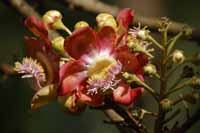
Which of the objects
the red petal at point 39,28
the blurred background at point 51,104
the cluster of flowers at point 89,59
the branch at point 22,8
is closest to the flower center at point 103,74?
the cluster of flowers at point 89,59

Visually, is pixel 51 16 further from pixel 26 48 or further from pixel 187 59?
pixel 187 59

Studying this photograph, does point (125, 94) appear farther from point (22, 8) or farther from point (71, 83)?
point (22, 8)

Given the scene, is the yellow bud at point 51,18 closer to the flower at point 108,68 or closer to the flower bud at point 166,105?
the flower at point 108,68

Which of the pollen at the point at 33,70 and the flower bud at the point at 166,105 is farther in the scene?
the pollen at the point at 33,70

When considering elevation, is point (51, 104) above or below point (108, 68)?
below

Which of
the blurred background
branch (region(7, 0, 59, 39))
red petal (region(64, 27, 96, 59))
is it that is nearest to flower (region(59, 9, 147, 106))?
red petal (region(64, 27, 96, 59))

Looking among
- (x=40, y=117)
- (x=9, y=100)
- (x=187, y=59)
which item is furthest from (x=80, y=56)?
(x=40, y=117)

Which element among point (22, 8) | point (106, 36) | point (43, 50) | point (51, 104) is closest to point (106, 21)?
point (106, 36)
